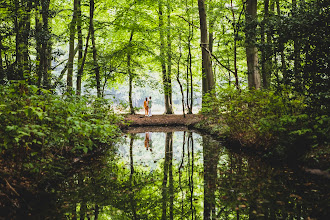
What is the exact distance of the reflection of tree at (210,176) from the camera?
4.43m

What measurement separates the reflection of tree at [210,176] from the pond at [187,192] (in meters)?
0.02

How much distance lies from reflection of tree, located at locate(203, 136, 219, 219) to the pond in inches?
0.6

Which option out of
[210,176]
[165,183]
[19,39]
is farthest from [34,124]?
[19,39]

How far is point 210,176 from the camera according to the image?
640 centimetres

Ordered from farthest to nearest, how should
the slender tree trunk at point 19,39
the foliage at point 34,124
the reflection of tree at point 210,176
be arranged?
the slender tree trunk at point 19,39 < the reflection of tree at point 210,176 < the foliage at point 34,124

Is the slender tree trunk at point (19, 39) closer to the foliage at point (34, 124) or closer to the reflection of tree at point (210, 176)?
the foliage at point (34, 124)

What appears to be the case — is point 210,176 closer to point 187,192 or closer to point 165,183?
point 165,183

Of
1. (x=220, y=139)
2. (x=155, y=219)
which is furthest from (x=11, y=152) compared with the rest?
(x=220, y=139)

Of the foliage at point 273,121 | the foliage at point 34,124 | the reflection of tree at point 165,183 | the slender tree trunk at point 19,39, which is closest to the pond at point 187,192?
the reflection of tree at point 165,183

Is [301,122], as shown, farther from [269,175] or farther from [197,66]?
[197,66]

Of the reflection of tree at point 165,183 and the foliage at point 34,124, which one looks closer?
the foliage at point 34,124

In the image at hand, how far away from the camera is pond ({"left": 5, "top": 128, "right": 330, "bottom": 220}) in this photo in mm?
4250

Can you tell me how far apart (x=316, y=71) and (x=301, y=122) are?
1297 mm

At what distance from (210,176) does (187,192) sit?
1261 millimetres
